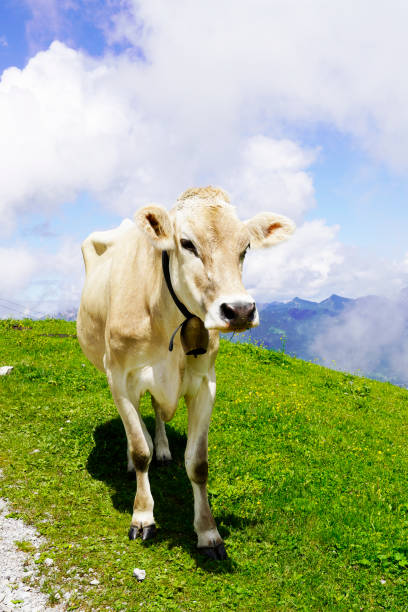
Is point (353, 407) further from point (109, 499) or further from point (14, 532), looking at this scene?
point (14, 532)

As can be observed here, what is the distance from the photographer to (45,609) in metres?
3.93

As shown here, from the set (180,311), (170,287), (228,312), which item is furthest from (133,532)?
(228,312)

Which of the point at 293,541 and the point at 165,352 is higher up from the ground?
the point at 165,352

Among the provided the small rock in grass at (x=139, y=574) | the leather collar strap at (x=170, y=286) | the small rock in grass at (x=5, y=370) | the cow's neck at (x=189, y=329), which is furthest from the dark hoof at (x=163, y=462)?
the small rock in grass at (x=5, y=370)

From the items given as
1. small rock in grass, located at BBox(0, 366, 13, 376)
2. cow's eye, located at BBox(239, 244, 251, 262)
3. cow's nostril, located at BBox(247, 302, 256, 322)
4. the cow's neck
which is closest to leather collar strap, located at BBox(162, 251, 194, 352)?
the cow's neck

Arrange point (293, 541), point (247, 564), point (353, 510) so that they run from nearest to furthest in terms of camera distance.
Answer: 1. point (247, 564)
2. point (293, 541)
3. point (353, 510)

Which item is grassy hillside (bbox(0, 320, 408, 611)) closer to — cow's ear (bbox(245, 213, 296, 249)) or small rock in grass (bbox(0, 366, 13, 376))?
small rock in grass (bbox(0, 366, 13, 376))

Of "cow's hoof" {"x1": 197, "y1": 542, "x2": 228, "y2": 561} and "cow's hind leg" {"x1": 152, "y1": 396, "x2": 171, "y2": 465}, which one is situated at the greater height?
"cow's hind leg" {"x1": 152, "y1": 396, "x2": 171, "y2": 465}

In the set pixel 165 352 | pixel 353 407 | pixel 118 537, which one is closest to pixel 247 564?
pixel 118 537

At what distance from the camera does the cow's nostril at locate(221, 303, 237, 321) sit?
3611 mm

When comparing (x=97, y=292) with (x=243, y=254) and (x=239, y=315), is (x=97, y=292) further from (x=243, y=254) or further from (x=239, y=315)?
(x=239, y=315)

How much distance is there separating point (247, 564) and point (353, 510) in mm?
1867

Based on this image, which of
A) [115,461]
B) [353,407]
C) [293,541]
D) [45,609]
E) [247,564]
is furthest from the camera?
[353,407]

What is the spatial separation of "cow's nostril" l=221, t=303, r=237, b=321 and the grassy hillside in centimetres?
273
